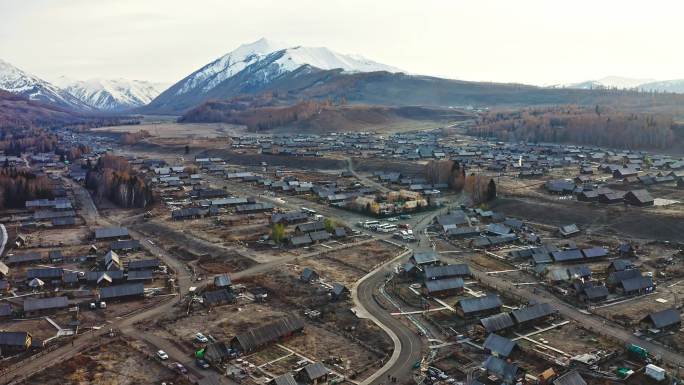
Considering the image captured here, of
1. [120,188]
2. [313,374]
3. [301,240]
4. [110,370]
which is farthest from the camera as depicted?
[120,188]

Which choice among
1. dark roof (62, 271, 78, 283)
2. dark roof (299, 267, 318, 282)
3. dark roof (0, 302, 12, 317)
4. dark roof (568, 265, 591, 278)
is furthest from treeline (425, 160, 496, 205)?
dark roof (0, 302, 12, 317)

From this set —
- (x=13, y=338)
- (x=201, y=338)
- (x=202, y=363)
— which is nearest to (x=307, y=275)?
(x=201, y=338)

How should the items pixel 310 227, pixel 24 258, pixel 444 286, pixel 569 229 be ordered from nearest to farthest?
pixel 444 286 < pixel 24 258 < pixel 569 229 < pixel 310 227

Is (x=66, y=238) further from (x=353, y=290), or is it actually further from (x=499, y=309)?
(x=499, y=309)

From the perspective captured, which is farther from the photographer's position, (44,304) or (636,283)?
(636,283)

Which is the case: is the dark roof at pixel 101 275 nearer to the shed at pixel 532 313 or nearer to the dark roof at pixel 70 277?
the dark roof at pixel 70 277

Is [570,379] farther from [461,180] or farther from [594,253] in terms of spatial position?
[461,180]
